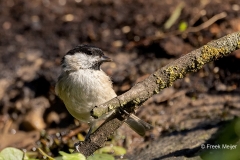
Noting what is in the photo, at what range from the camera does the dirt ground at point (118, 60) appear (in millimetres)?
3852

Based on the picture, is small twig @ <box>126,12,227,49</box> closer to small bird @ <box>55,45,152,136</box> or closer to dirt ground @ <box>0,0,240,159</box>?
dirt ground @ <box>0,0,240,159</box>

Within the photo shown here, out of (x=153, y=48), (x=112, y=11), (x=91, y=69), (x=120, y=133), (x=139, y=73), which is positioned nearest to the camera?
(x=91, y=69)

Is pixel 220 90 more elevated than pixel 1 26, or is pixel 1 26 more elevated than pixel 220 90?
pixel 1 26

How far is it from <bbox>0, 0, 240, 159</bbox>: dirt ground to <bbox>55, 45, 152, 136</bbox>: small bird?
596 millimetres

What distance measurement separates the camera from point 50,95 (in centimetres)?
441

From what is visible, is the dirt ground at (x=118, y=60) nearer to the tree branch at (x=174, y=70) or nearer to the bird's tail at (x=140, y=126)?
the bird's tail at (x=140, y=126)

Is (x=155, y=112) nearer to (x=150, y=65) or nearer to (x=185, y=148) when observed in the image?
(x=150, y=65)

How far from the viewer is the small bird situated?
124 inches

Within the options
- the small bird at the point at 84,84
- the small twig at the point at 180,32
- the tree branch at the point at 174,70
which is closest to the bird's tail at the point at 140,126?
the small bird at the point at 84,84

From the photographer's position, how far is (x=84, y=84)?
124 inches

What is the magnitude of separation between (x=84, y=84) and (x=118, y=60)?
1.58 meters

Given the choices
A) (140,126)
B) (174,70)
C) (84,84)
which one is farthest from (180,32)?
(174,70)

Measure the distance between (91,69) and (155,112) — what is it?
101cm

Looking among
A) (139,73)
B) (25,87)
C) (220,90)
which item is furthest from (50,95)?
(220,90)
